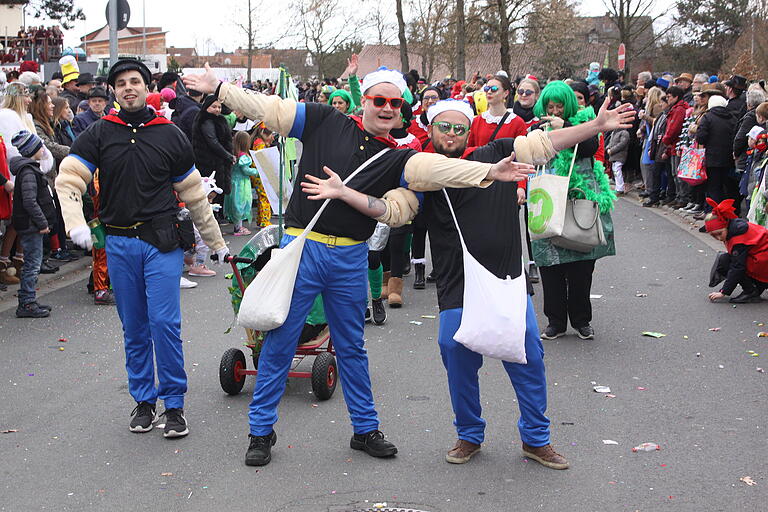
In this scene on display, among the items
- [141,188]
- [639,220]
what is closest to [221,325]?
[141,188]

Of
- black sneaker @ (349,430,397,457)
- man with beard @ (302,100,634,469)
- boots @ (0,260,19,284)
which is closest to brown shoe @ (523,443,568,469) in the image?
man with beard @ (302,100,634,469)

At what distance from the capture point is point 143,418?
571 centimetres

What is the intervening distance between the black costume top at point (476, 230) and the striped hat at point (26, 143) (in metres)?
5.14

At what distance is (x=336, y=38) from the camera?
62.2m

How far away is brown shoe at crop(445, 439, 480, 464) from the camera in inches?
202

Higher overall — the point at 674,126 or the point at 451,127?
the point at 674,126

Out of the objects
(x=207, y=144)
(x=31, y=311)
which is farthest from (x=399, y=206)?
(x=207, y=144)

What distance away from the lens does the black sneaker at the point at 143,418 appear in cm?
567

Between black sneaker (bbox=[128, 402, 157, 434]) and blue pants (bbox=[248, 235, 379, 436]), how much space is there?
0.88 m

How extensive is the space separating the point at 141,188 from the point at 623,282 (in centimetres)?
646

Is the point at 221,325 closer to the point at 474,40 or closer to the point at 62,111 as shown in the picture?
the point at 62,111

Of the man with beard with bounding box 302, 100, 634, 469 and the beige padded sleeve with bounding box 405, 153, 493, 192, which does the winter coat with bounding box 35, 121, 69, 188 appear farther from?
the beige padded sleeve with bounding box 405, 153, 493, 192

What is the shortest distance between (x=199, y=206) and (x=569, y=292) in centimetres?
349

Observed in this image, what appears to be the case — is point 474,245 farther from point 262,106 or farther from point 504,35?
point 504,35
